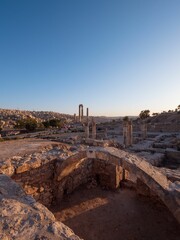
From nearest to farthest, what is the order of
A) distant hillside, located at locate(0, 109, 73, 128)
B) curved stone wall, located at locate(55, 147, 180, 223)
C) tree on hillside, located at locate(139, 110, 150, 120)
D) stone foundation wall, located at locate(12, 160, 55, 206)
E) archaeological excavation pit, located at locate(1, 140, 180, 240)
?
curved stone wall, located at locate(55, 147, 180, 223) < archaeological excavation pit, located at locate(1, 140, 180, 240) < stone foundation wall, located at locate(12, 160, 55, 206) < distant hillside, located at locate(0, 109, 73, 128) < tree on hillside, located at locate(139, 110, 150, 120)

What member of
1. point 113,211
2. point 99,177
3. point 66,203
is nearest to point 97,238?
point 113,211

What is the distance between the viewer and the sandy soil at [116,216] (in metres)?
5.42

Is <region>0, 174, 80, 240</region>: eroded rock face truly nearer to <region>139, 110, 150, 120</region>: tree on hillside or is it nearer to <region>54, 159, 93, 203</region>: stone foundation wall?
<region>54, 159, 93, 203</region>: stone foundation wall

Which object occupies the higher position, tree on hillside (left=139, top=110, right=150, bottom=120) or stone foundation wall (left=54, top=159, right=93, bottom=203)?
tree on hillside (left=139, top=110, right=150, bottom=120)

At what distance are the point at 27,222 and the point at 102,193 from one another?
5.10m

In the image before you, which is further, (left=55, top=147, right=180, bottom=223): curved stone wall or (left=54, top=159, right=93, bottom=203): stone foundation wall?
(left=54, top=159, right=93, bottom=203): stone foundation wall

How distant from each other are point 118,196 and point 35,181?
326 centimetres

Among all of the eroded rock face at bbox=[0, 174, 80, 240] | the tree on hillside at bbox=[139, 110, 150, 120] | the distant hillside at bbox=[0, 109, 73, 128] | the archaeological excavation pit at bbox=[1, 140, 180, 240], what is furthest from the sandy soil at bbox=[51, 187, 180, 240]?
the tree on hillside at bbox=[139, 110, 150, 120]

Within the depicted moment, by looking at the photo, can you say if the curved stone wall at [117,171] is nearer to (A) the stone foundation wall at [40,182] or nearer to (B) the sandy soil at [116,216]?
(A) the stone foundation wall at [40,182]

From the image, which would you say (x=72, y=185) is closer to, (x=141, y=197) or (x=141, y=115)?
(x=141, y=197)

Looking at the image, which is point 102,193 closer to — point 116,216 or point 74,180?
point 74,180

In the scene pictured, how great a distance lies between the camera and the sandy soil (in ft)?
17.8

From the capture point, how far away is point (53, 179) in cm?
718

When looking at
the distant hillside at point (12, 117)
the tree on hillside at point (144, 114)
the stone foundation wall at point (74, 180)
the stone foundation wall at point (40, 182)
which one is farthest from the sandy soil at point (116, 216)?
the tree on hillside at point (144, 114)
